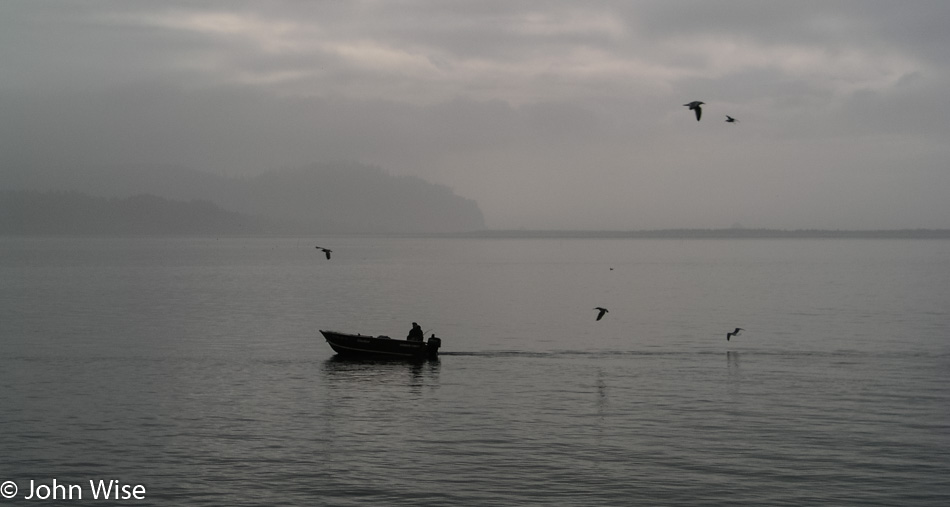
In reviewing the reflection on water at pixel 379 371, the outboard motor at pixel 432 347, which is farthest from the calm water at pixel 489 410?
the outboard motor at pixel 432 347

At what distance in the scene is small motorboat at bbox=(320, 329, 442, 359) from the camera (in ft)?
198

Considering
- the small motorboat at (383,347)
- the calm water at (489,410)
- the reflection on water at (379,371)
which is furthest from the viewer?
the small motorboat at (383,347)

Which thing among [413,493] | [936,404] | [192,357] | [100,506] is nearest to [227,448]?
[100,506]

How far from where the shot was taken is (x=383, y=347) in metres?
61.0

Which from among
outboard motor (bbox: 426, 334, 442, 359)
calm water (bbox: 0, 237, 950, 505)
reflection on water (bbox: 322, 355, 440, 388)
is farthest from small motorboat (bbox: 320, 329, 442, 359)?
calm water (bbox: 0, 237, 950, 505)

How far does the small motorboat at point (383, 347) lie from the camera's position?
60469mm

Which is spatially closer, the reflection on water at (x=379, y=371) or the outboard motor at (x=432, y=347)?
the reflection on water at (x=379, y=371)

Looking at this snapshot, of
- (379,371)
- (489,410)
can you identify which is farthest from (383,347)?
(489,410)

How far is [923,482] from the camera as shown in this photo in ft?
105

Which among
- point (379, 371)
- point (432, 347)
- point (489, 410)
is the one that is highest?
point (432, 347)

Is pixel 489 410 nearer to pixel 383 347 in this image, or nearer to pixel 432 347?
pixel 432 347

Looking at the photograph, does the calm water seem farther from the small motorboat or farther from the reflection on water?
the small motorboat

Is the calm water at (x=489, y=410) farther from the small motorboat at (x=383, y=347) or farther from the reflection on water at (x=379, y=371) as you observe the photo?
the small motorboat at (x=383, y=347)

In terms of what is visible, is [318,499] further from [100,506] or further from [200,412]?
[200,412]
